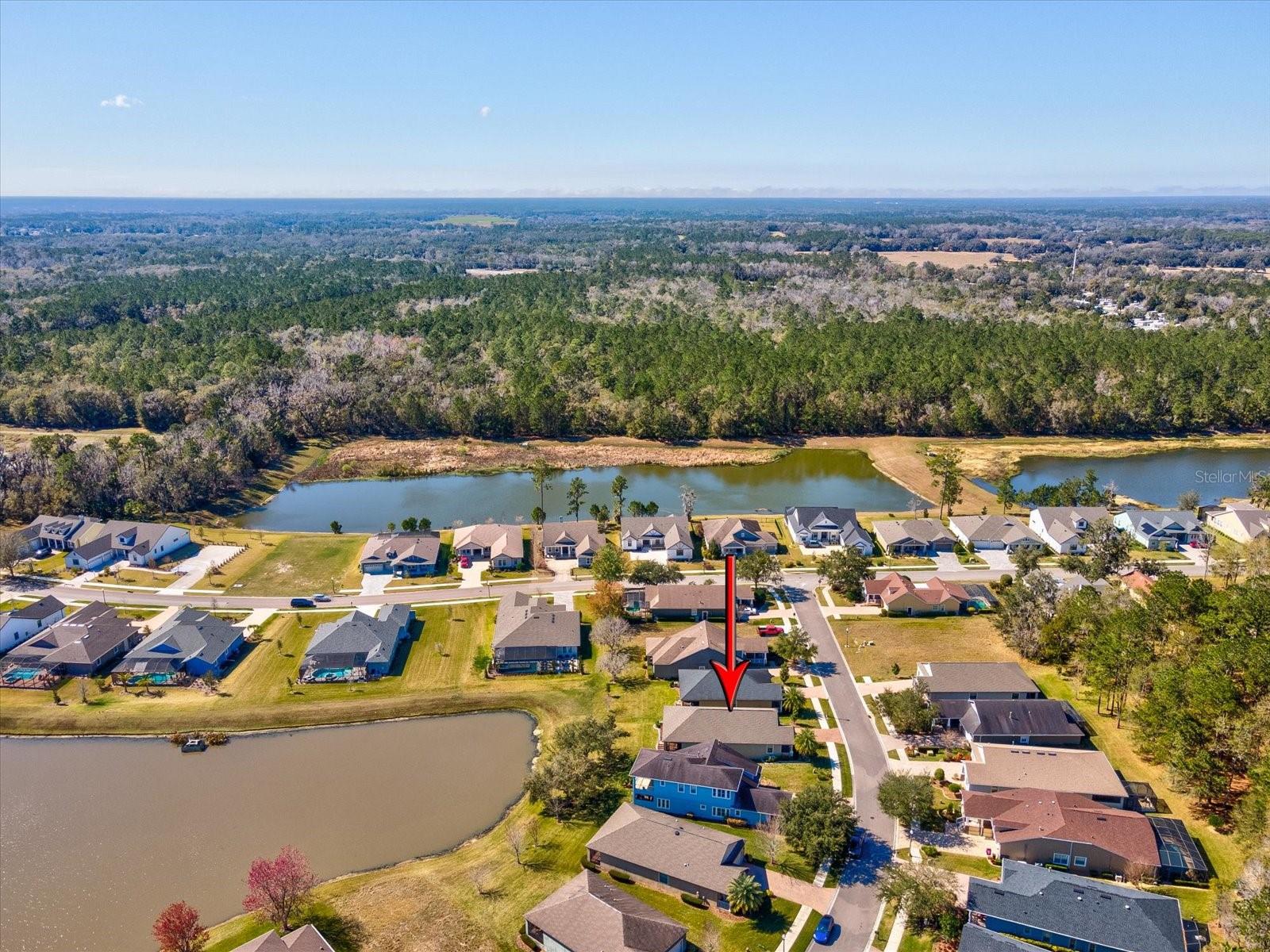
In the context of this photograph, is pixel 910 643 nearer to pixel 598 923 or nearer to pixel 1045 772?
pixel 1045 772

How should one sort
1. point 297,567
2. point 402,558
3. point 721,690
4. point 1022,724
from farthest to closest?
point 297,567 < point 402,558 < point 721,690 < point 1022,724

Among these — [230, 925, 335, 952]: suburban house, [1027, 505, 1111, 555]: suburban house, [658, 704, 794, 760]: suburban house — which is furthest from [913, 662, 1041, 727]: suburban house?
[230, 925, 335, 952]: suburban house

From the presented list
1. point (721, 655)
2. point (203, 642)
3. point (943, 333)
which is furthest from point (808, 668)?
point (943, 333)

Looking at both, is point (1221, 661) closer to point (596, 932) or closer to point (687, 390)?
point (596, 932)

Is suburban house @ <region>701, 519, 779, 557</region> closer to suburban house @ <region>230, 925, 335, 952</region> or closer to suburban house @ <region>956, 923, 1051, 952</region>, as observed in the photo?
suburban house @ <region>956, 923, 1051, 952</region>

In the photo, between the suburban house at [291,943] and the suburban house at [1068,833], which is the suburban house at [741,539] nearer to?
the suburban house at [1068,833]

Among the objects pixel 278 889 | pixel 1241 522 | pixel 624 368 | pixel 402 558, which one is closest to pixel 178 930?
pixel 278 889
